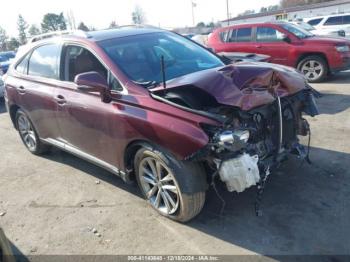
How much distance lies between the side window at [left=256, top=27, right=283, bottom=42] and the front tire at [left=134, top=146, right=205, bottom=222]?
760cm

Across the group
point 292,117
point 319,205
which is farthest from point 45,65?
point 319,205

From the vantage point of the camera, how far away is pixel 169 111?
3287 millimetres

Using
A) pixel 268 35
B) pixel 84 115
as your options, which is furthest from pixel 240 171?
pixel 268 35

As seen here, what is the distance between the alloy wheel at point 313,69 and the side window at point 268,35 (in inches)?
40.2

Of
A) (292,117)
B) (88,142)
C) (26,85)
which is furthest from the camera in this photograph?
(26,85)

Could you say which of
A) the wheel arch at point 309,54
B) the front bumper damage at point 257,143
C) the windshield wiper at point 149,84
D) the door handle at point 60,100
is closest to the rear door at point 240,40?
the wheel arch at point 309,54

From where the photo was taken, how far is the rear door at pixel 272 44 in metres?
9.88

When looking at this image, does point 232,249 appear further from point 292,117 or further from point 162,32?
point 162,32

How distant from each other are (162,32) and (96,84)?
153cm

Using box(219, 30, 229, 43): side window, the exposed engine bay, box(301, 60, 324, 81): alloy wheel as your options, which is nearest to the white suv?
box(219, 30, 229, 43): side window

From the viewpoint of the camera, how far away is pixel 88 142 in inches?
168

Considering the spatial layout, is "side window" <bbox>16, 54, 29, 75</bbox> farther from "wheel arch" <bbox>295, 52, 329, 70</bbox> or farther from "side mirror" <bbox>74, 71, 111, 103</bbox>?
"wheel arch" <bbox>295, 52, 329, 70</bbox>

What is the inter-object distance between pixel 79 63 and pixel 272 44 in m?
7.13

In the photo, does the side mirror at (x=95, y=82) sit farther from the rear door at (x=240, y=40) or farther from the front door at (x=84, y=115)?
the rear door at (x=240, y=40)
